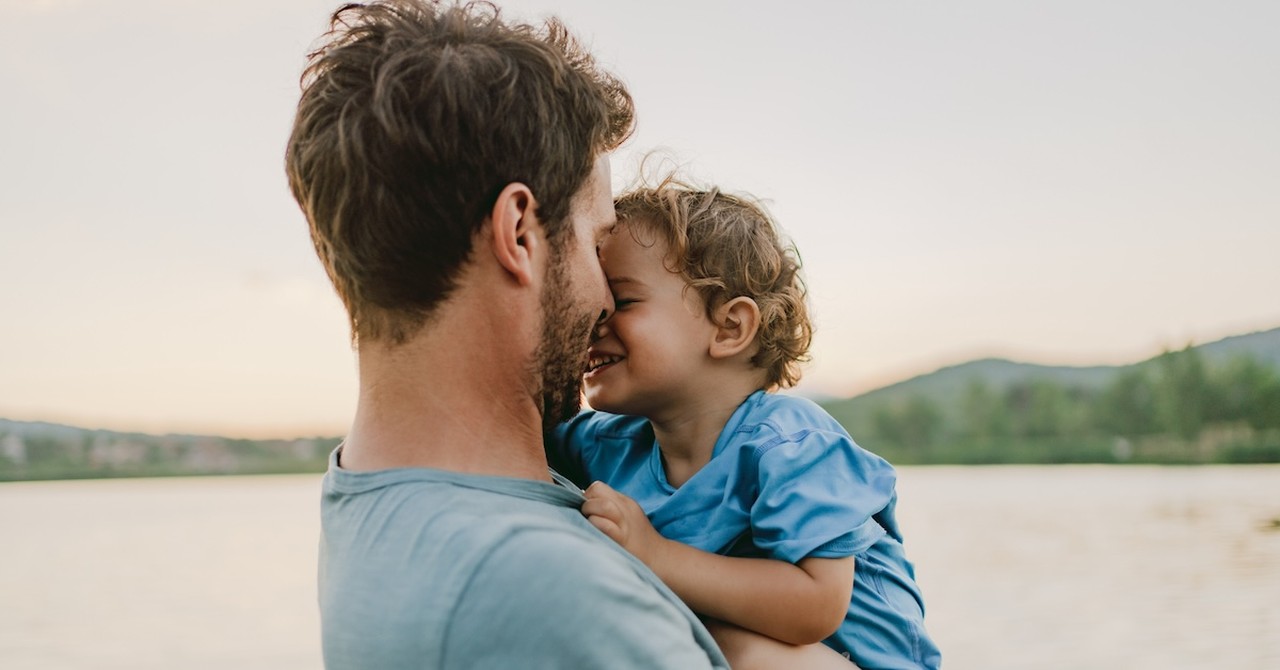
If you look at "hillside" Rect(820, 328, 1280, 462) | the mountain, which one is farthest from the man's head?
"hillside" Rect(820, 328, 1280, 462)

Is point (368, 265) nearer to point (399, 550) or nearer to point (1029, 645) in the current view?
point (399, 550)

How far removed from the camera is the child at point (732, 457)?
2109 mm

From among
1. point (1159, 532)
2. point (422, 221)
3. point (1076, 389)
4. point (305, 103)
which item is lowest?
point (1076, 389)

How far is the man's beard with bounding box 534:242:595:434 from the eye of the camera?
1.95 m

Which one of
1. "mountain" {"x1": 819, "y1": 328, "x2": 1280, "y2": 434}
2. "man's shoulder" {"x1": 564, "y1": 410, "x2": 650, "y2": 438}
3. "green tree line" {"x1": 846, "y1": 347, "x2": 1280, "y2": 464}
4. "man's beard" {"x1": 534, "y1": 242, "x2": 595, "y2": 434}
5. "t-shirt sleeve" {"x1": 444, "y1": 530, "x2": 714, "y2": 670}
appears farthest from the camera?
"mountain" {"x1": 819, "y1": 328, "x2": 1280, "y2": 434}

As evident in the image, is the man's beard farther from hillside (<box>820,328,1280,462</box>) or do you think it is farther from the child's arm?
hillside (<box>820,328,1280,462</box>)

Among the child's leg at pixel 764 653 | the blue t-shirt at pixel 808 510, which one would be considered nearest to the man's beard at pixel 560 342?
the blue t-shirt at pixel 808 510

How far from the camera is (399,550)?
5.44ft

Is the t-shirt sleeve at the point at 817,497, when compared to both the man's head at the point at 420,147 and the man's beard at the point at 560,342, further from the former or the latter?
the man's head at the point at 420,147

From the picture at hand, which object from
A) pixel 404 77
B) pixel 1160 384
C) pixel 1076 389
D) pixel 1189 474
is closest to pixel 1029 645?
pixel 404 77

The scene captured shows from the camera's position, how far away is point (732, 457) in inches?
90.7

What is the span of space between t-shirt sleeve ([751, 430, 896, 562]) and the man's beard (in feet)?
1.39

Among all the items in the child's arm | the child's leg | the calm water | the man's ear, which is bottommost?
the calm water

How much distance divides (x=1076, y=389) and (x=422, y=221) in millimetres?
98358
